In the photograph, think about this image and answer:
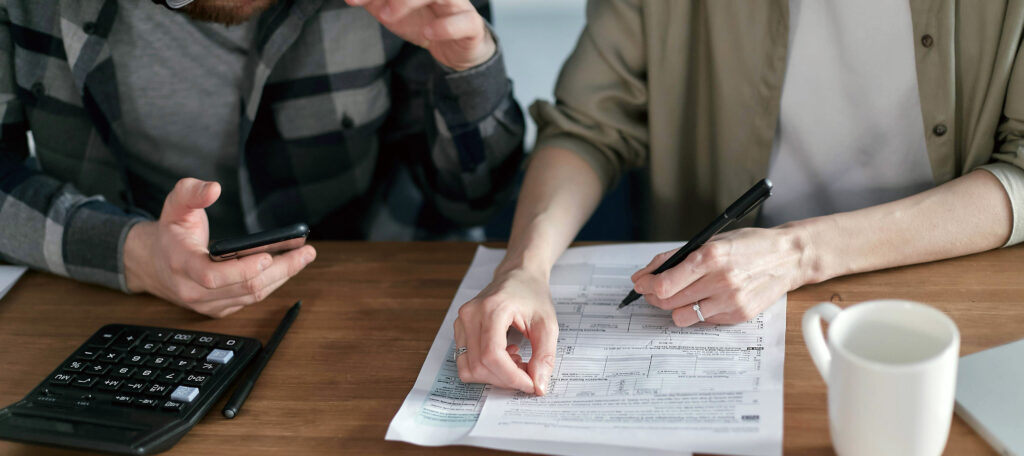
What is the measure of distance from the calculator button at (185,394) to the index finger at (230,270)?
16 cm

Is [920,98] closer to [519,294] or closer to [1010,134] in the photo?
[1010,134]

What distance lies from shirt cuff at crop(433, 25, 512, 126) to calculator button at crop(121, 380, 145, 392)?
22.4 inches

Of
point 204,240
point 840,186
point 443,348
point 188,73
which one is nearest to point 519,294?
point 443,348

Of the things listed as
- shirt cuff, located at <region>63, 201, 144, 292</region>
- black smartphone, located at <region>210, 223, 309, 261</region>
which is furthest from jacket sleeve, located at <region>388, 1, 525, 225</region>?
shirt cuff, located at <region>63, 201, 144, 292</region>

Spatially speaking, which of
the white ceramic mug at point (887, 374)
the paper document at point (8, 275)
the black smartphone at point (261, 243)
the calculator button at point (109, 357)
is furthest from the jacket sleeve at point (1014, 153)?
the paper document at point (8, 275)

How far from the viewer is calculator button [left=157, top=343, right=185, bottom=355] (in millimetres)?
859

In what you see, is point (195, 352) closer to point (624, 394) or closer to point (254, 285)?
point (254, 285)

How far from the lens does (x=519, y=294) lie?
0.85m

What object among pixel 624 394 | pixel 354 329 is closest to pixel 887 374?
pixel 624 394

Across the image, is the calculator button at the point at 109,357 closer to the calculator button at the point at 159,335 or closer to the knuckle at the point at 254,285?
the calculator button at the point at 159,335

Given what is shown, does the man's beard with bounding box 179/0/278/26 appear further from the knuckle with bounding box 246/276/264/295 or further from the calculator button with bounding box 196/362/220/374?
the calculator button with bounding box 196/362/220/374

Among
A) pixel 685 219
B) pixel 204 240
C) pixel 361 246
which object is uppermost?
pixel 204 240

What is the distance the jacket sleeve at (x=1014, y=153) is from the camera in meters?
0.88

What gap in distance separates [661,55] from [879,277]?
1.41ft
